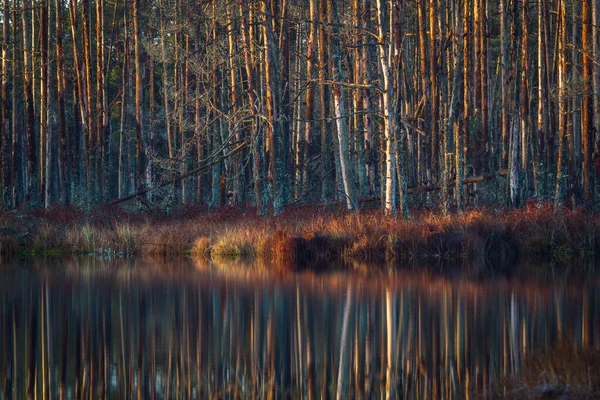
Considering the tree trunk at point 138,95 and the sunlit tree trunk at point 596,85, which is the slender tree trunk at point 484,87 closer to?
the sunlit tree trunk at point 596,85

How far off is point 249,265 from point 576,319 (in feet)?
30.9

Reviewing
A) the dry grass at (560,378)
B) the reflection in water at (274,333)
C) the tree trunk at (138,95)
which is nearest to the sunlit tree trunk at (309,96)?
the tree trunk at (138,95)

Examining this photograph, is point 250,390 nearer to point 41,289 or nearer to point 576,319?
point 576,319

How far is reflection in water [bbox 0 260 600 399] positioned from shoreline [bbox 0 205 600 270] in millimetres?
3006

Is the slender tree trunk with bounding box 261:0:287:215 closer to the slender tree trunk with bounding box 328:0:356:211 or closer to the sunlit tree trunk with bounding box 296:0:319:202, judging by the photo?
the sunlit tree trunk with bounding box 296:0:319:202

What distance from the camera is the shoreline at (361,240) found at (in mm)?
21047

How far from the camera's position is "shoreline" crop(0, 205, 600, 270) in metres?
21.0

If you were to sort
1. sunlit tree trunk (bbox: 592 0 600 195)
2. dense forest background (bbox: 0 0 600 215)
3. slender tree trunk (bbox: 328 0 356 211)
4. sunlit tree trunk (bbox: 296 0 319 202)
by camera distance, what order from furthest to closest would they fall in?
sunlit tree trunk (bbox: 296 0 319 202) < slender tree trunk (bbox: 328 0 356 211) < dense forest background (bbox: 0 0 600 215) < sunlit tree trunk (bbox: 592 0 600 195)

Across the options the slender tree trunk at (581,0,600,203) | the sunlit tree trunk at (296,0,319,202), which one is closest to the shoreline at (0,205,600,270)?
the slender tree trunk at (581,0,600,203)

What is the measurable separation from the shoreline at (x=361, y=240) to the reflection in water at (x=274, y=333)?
3006 millimetres

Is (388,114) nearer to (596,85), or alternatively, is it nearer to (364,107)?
(364,107)

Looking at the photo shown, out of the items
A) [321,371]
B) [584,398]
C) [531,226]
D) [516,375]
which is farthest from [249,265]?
[584,398]

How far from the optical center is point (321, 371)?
10.2 m

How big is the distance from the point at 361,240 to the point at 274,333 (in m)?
9.01
